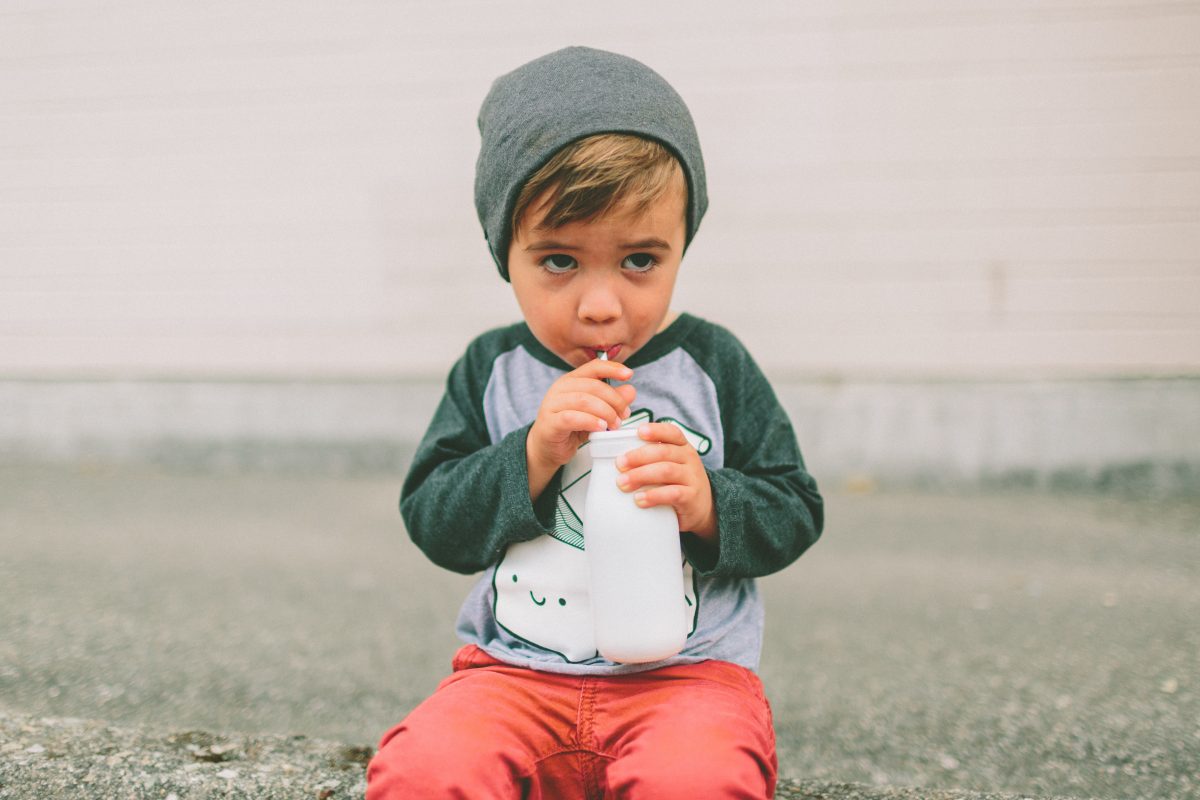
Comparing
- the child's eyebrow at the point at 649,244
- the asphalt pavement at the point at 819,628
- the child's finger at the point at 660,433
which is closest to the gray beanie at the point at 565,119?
the child's eyebrow at the point at 649,244

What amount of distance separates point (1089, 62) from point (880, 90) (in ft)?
2.94

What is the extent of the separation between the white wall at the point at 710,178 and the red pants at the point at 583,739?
333cm

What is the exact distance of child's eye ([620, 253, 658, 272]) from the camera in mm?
1581

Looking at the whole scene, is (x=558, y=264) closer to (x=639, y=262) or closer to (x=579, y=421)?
(x=639, y=262)

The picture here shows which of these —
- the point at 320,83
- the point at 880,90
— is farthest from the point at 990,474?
the point at 320,83

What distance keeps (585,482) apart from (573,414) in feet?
0.67

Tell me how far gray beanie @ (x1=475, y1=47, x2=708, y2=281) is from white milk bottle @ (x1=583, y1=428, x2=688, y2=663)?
42 cm

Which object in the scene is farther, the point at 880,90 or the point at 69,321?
the point at 69,321

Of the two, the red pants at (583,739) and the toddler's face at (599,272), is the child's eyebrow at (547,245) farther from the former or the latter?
the red pants at (583,739)

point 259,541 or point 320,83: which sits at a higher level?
point 320,83

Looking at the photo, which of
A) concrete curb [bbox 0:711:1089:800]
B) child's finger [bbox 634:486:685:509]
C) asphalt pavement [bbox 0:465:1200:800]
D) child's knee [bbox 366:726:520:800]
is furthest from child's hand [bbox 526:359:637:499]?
asphalt pavement [bbox 0:465:1200:800]

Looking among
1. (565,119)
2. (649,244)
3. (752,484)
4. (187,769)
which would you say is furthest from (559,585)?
(187,769)

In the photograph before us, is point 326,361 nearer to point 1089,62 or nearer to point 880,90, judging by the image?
point 880,90

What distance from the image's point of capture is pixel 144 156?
516cm
